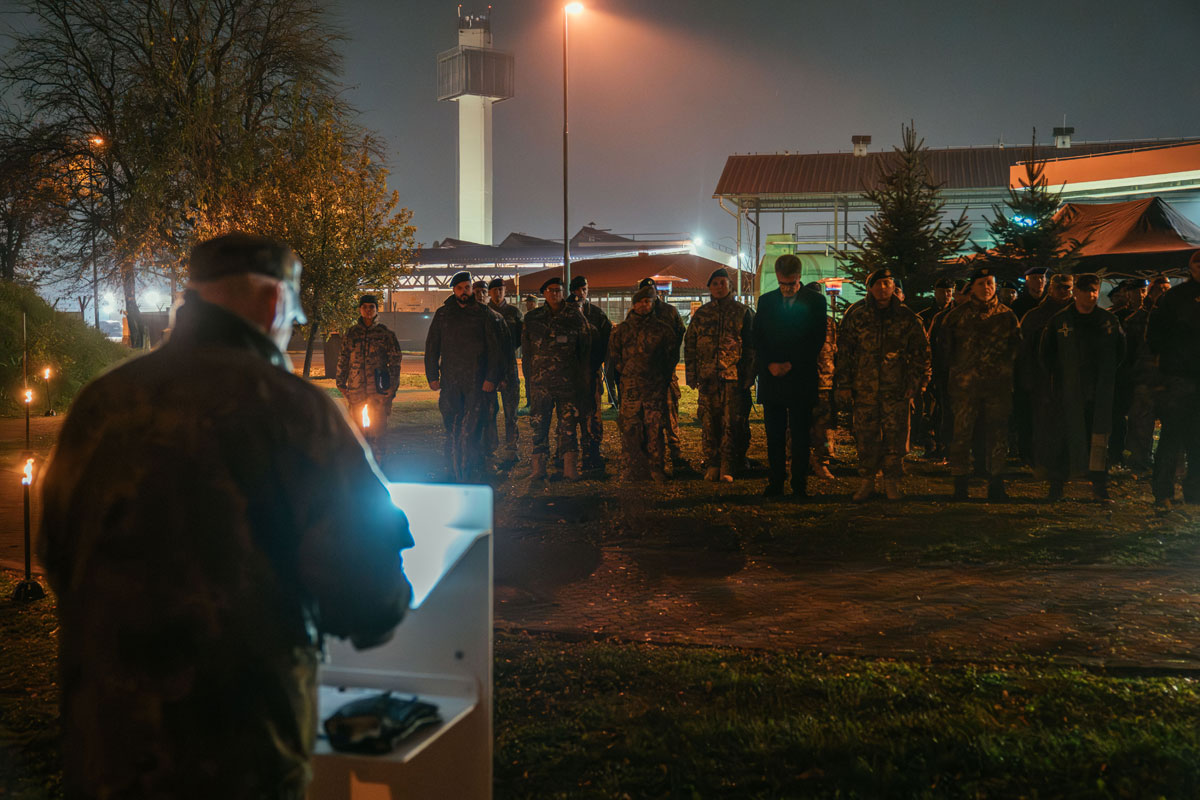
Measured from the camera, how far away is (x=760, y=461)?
455 inches

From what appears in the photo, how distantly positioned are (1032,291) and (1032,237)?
3.68m

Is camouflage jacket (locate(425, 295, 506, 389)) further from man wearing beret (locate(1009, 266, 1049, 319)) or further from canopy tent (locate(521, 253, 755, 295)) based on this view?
canopy tent (locate(521, 253, 755, 295))

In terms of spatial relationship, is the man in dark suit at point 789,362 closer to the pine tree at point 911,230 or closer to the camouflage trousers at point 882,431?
the camouflage trousers at point 882,431

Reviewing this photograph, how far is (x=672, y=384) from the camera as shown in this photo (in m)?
10.7

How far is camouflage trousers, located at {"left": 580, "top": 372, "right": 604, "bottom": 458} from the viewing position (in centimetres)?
1090

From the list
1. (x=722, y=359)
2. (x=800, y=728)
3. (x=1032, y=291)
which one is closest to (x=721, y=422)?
(x=722, y=359)

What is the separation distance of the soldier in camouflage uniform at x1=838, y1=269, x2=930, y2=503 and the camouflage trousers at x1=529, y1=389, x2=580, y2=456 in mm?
3131

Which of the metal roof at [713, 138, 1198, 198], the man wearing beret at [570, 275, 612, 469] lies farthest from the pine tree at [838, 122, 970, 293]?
the metal roof at [713, 138, 1198, 198]

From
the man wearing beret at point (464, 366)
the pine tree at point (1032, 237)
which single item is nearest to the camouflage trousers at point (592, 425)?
the man wearing beret at point (464, 366)

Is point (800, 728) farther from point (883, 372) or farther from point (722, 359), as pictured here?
point (722, 359)

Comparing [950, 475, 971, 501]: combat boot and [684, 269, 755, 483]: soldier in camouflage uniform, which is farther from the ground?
[684, 269, 755, 483]: soldier in camouflage uniform

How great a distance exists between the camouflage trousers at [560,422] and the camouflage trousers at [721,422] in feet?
4.78

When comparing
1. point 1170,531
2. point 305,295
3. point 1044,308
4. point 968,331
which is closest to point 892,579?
point 1170,531

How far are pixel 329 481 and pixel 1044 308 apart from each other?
31.7ft
